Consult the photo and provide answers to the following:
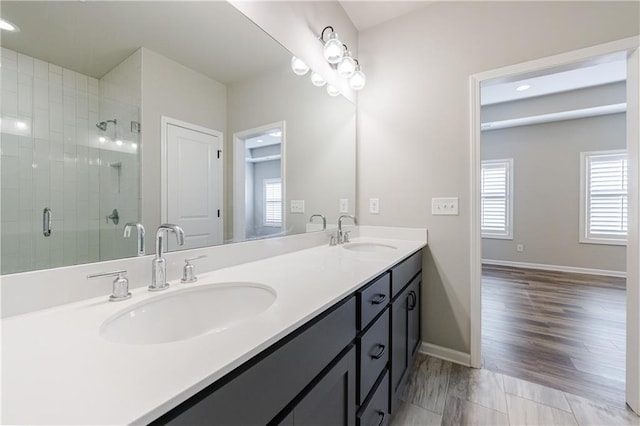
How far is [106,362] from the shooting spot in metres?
0.48

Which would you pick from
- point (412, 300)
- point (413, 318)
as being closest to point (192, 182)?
point (412, 300)

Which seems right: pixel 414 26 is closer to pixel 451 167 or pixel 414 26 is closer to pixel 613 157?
pixel 451 167

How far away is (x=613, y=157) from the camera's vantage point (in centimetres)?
398

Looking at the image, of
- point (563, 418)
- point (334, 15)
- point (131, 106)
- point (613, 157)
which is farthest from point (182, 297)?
point (613, 157)

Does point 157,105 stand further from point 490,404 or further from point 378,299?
point 490,404

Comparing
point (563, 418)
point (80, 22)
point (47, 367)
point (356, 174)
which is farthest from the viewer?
point (356, 174)

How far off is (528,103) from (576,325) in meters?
3.19

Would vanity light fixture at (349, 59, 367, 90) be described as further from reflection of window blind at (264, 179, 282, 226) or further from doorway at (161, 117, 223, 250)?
doorway at (161, 117, 223, 250)

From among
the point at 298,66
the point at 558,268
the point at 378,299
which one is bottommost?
the point at 558,268

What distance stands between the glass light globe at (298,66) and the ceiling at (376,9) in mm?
761

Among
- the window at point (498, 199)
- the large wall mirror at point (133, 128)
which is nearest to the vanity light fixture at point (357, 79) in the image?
the large wall mirror at point (133, 128)

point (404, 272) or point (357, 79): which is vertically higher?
point (357, 79)

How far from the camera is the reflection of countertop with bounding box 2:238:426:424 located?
0.37m

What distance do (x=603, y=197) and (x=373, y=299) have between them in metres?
5.04
